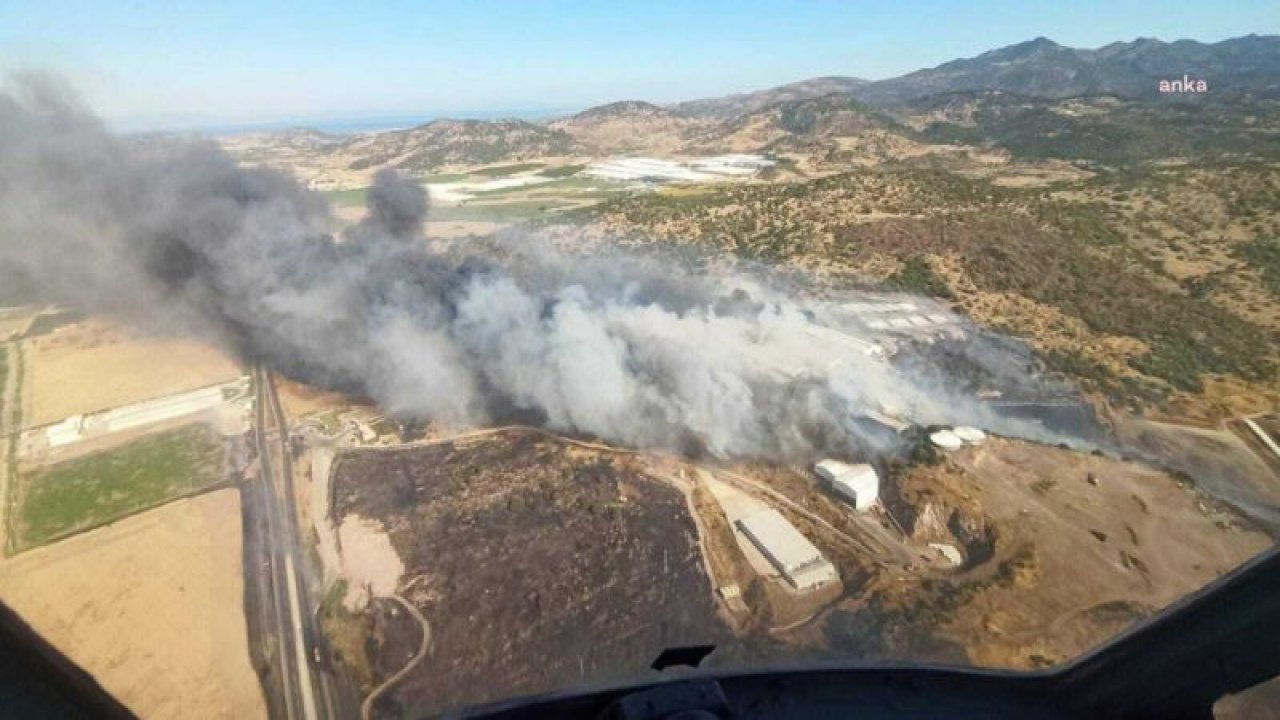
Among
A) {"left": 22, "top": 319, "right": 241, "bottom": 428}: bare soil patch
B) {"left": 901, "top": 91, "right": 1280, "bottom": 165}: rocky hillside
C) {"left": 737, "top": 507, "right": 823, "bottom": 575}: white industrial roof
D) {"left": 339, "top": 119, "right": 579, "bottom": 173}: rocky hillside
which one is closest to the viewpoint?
{"left": 737, "top": 507, "right": 823, "bottom": 575}: white industrial roof

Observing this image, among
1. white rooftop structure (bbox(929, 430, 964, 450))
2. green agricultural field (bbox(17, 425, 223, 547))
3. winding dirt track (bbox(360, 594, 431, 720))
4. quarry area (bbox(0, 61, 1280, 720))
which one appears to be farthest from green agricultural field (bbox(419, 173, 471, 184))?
winding dirt track (bbox(360, 594, 431, 720))

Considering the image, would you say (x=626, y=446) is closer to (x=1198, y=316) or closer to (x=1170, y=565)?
(x=1170, y=565)

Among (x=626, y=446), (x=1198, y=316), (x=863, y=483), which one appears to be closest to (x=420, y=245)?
(x=626, y=446)

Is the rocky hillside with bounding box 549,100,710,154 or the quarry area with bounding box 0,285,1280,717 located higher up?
the rocky hillside with bounding box 549,100,710,154

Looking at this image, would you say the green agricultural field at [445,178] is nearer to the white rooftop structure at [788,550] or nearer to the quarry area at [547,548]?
the quarry area at [547,548]

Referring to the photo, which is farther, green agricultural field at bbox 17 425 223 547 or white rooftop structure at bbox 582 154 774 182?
white rooftop structure at bbox 582 154 774 182

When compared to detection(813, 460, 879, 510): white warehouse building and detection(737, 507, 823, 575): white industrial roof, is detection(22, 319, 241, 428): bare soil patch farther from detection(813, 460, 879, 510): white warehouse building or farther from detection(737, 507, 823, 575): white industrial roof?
detection(813, 460, 879, 510): white warehouse building
